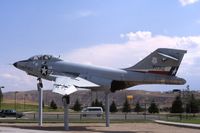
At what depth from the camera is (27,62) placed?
38500mm

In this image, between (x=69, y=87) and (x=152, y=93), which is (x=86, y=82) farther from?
(x=152, y=93)

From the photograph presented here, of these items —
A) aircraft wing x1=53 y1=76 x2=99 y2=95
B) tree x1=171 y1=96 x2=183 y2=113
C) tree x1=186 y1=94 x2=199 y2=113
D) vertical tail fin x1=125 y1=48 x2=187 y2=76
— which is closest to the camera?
aircraft wing x1=53 y1=76 x2=99 y2=95

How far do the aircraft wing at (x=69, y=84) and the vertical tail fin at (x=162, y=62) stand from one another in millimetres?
3887

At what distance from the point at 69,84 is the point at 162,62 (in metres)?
7.11

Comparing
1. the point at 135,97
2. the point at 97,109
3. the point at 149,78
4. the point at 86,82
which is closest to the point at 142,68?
the point at 149,78

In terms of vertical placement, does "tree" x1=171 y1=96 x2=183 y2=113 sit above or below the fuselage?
below

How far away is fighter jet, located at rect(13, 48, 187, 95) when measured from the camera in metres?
33.2

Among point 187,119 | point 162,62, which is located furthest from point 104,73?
point 187,119

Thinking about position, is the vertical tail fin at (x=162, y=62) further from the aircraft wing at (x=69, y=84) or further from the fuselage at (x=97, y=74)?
the aircraft wing at (x=69, y=84)

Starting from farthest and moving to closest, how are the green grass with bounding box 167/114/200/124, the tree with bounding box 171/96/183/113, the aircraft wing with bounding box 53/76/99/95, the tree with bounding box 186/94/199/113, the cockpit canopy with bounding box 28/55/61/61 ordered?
the tree with bounding box 171/96/183/113 < the tree with bounding box 186/94/199/113 < the green grass with bounding box 167/114/200/124 < the cockpit canopy with bounding box 28/55/61/61 < the aircraft wing with bounding box 53/76/99/95

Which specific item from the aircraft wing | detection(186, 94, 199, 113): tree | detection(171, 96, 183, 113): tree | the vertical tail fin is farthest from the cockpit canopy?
detection(171, 96, 183, 113): tree

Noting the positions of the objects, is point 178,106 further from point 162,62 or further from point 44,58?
point 162,62

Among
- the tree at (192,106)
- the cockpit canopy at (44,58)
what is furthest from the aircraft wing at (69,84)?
the tree at (192,106)

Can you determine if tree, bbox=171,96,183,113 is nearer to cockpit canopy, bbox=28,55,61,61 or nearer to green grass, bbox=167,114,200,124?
green grass, bbox=167,114,200,124
